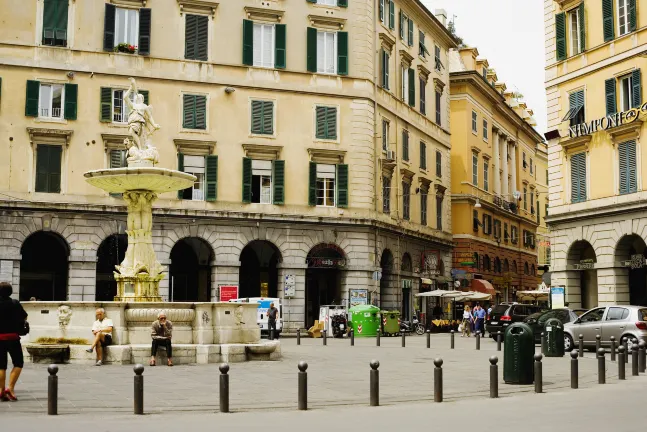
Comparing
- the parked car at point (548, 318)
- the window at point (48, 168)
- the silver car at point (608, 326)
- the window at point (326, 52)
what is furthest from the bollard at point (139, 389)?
the window at point (326, 52)

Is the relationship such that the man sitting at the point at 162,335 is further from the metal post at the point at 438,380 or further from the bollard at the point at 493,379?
the bollard at the point at 493,379

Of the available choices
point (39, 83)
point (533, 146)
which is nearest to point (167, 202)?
point (39, 83)

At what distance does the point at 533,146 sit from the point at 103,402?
69.4 meters

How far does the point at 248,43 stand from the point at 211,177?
643 centimetres

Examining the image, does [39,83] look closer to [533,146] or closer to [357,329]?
[357,329]

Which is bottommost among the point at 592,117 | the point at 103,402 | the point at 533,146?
the point at 103,402

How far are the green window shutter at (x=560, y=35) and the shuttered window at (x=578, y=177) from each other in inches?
179

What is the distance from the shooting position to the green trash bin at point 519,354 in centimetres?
1673

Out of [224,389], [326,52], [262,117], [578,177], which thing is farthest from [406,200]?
[224,389]

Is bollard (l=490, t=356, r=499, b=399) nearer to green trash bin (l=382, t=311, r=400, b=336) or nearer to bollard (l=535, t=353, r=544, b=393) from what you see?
bollard (l=535, t=353, r=544, b=393)

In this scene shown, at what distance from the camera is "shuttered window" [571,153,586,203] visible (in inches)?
1447

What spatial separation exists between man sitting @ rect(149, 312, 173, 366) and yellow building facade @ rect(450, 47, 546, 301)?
36.6 meters

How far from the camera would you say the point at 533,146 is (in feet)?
259

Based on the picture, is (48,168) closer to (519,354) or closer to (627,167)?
(627,167)
